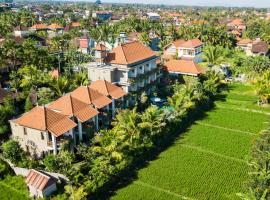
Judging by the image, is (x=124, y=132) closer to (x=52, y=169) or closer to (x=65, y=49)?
(x=52, y=169)

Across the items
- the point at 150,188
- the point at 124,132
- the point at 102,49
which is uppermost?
the point at 102,49

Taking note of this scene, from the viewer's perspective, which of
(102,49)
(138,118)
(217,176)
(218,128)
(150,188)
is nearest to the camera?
(150,188)

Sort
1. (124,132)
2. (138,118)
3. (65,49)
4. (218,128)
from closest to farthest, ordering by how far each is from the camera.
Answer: (124,132), (138,118), (218,128), (65,49)

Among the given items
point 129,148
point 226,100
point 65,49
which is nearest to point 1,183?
point 129,148

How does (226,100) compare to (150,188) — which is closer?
(150,188)

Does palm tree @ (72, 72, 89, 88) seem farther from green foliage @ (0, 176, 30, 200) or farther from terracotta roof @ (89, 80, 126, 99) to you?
green foliage @ (0, 176, 30, 200)

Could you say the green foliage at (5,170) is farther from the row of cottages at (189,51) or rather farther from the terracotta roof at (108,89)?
the row of cottages at (189,51)

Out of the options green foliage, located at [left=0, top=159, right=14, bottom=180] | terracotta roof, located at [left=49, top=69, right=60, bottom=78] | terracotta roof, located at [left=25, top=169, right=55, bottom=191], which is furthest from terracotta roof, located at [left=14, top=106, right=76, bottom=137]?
terracotta roof, located at [left=49, top=69, right=60, bottom=78]
